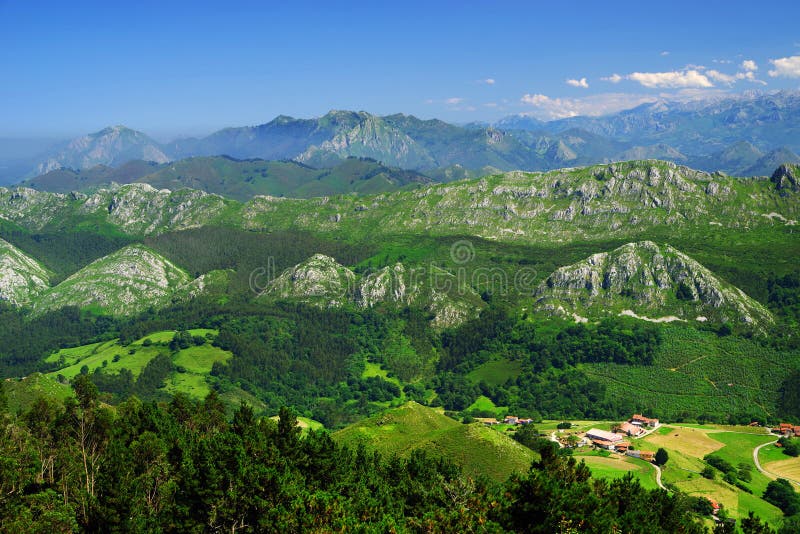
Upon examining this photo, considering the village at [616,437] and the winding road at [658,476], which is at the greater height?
the winding road at [658,476]

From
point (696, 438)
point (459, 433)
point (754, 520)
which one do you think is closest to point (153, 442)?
point (459, 433)

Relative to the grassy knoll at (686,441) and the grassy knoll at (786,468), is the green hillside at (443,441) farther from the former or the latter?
the grassy knoll at (786,468)

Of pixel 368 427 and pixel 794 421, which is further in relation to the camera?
pixel 794 421

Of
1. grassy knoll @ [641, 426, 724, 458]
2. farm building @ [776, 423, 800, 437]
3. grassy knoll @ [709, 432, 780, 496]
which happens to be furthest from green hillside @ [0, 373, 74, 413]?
farm building @ [776, 423, 800, 437]

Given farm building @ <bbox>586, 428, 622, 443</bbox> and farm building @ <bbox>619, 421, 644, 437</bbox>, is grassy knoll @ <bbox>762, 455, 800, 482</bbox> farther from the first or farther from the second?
farm building @ <bbox>586, 428, 622, 443</bbox>

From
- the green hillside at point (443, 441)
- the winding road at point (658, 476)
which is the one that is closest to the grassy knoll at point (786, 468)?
the winding road at point (658, 476)

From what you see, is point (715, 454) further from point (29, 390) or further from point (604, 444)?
point (29, 390)

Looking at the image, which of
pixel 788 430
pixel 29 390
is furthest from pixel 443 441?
pixel 788 430

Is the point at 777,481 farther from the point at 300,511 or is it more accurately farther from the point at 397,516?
the point at 300,511

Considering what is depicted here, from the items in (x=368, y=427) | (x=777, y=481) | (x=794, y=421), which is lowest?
(x=794, y=421)
